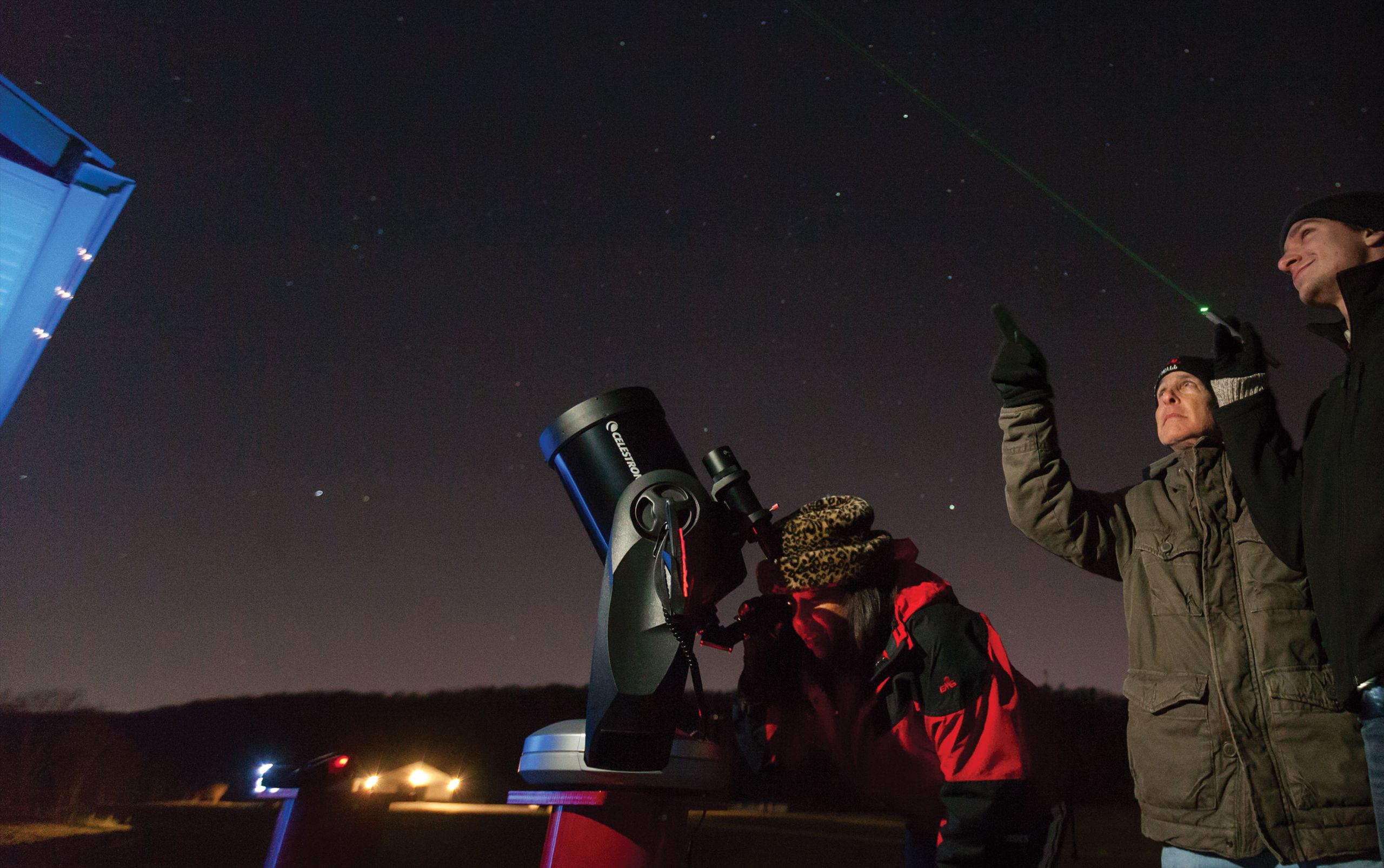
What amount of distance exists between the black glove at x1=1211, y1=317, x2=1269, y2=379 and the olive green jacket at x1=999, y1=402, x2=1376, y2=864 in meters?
0.24

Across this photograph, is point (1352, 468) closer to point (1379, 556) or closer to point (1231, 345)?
point (1379, 556)

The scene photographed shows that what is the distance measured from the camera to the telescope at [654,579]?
1334mm

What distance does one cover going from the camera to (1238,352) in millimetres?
1740

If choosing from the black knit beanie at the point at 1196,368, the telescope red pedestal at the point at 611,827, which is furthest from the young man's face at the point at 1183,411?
the telescope red pedestal at the point at 611,827

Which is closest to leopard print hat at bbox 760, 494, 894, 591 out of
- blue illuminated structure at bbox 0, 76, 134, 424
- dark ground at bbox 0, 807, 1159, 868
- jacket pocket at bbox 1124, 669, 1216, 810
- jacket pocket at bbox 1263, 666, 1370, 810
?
jacket pocket at bbox 1124, 669, 1216, 810

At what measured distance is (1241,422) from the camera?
64.0 inches

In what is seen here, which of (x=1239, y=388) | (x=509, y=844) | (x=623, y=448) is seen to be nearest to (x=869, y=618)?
(x=623, y=448)

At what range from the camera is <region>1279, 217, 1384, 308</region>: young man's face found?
168 cm

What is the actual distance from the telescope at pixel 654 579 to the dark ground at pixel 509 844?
6671mm

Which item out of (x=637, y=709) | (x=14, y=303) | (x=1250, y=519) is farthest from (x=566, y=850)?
(x=14, y=303)

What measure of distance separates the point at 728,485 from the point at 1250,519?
1.16 metres

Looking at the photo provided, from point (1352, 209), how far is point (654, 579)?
5.71 feet

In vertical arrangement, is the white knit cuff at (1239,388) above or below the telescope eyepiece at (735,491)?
above

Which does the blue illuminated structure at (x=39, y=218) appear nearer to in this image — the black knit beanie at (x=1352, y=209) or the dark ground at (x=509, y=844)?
the black knit beanie at (x=1352, y=209)
